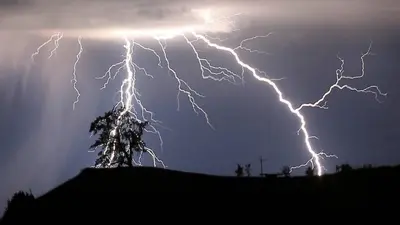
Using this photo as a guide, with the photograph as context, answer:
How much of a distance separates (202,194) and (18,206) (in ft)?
15.1

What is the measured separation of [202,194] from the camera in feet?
65.0

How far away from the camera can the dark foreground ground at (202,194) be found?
1903 centimetres

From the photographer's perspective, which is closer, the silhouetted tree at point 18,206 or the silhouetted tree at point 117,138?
the silhouetted tree at point 18,206

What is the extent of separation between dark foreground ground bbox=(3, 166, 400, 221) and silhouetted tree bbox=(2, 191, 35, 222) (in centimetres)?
3

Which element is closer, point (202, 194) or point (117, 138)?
point (202, 194)

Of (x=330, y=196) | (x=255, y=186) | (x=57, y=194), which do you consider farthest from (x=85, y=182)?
(x=330, y=196)

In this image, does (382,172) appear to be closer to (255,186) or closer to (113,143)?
(255,186)

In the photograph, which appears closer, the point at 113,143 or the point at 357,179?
the point at 357,179

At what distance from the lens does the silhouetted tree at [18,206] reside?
20344 mm

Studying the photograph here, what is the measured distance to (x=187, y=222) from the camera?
752 inches

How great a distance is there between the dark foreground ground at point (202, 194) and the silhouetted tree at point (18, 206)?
33mm

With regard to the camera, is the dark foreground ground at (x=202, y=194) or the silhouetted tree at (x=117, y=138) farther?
the silhouetted tree at (x=117, y=138)

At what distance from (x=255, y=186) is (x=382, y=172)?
3.00m

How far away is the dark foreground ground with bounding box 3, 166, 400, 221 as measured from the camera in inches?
749
